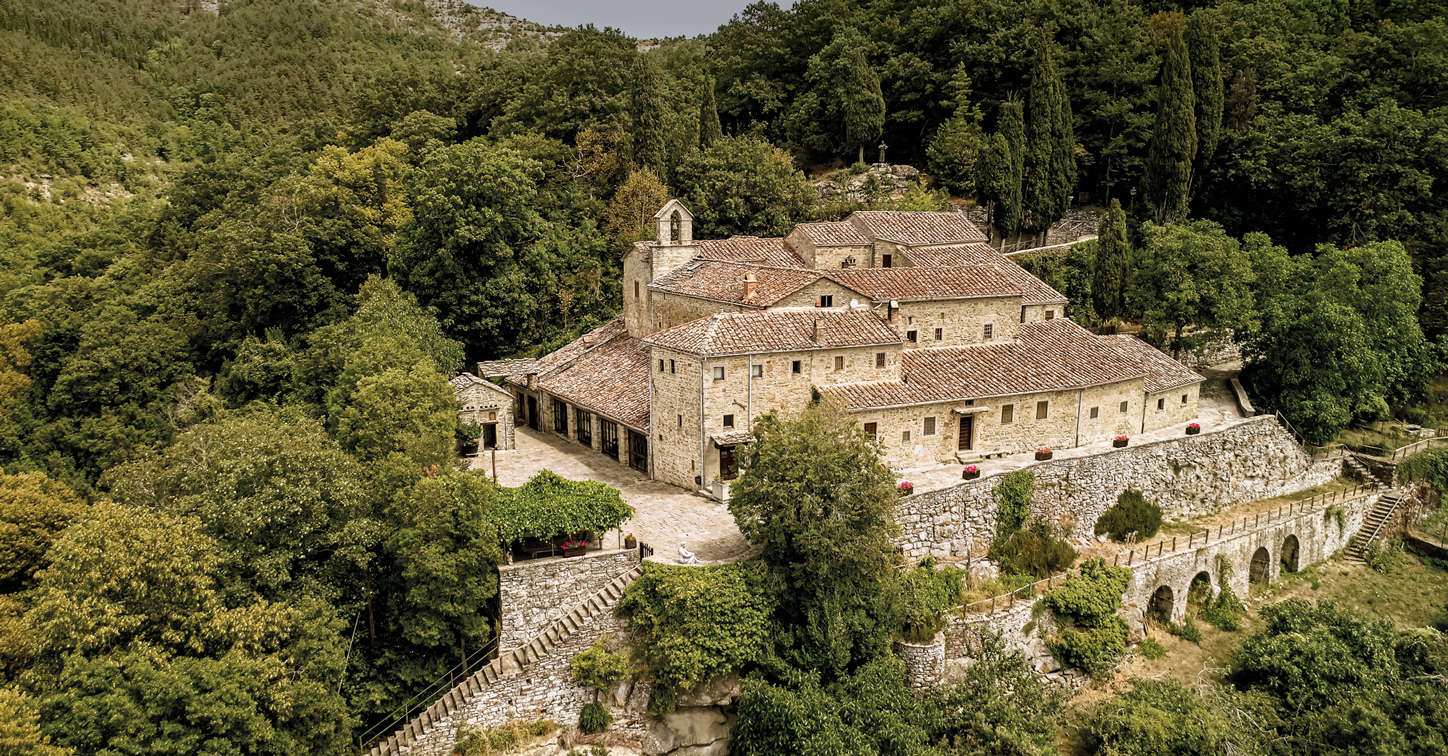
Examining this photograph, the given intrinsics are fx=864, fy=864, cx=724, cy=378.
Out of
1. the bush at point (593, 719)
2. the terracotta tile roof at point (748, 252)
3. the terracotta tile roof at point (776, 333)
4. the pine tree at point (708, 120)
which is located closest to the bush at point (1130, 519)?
the terracotta tile roof at point (776, 333)

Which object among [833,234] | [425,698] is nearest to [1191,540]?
[833,234]

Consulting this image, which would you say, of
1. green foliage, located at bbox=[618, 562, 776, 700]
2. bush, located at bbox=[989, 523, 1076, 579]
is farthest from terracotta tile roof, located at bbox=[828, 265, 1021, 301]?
green foliage, located at bbox=[618, 562, 776, 700]

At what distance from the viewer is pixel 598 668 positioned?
22672 millimetres

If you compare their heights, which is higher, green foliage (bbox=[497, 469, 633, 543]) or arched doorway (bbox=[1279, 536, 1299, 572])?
green foliage (bbox=[497, 469, 633, 543])

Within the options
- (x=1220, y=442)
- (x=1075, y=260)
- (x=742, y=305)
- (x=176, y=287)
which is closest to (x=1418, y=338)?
(x=1220, y=442)

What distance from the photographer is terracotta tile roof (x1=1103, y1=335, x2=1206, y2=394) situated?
3784 cm

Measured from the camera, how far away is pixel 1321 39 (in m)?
58.5

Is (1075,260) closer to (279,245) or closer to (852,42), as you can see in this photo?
(852,42)

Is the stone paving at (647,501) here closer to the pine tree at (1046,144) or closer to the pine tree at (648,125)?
the pine tree at (648,125)

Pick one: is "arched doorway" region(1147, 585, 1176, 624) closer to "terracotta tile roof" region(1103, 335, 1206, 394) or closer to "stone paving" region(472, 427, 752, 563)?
"terracotta tile roof" region(1103, 335, 1206, 394)

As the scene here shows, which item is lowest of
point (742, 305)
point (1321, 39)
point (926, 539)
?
point (926, 539)

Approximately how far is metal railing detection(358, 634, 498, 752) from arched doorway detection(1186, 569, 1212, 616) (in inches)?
971

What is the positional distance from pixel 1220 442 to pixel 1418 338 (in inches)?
517

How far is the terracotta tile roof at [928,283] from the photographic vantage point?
35.4 metres
